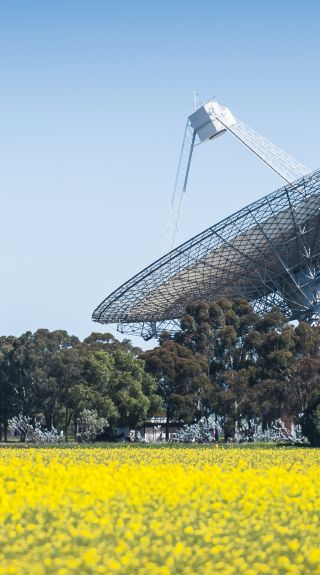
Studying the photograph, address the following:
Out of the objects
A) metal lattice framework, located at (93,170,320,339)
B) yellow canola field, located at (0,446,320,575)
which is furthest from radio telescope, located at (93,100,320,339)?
yellow canola field, located at (0,446,320,575)

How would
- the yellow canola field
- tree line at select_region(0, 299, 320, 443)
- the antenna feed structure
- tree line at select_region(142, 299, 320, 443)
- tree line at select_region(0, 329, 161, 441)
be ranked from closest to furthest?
the yellow canola field → tree line at select_region(142, 299, 320, 443) → tree line at select_region(0, 299, 320, 443) → tree line at select_region(0, 329, 161, 441) → the antenna feed structure

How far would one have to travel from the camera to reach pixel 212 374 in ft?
276

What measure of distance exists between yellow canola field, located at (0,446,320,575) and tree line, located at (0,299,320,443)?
172 feet

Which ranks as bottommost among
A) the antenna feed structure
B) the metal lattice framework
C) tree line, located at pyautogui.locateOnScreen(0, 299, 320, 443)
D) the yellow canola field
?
the yellow canola field

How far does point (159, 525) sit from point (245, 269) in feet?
216

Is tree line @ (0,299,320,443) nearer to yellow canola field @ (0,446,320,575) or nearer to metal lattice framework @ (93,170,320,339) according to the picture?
metal lattice framework @ (93,170,320,339)

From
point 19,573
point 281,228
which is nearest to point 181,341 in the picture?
point 281,228

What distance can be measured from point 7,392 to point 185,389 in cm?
2579

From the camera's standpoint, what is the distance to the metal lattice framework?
6688cm

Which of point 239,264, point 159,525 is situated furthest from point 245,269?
point 159,525

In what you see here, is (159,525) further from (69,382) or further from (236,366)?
(69,382)

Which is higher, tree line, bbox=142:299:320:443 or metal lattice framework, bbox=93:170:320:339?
metal lattice framework, bbox=93:170:320:339

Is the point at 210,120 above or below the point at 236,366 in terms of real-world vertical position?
above

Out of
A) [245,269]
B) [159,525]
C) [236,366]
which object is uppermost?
[245,269]
